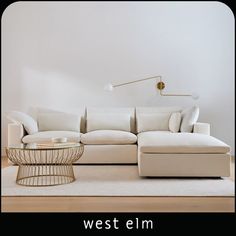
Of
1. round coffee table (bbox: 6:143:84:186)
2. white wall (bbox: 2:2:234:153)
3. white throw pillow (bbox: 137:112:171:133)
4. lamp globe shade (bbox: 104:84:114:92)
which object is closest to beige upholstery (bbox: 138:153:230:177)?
round coffee table (bbox: 6:143:84:186)

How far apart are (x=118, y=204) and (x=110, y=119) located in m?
2.68

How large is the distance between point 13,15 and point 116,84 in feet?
6.95

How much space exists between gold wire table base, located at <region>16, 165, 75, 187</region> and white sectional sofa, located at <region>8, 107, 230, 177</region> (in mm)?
534

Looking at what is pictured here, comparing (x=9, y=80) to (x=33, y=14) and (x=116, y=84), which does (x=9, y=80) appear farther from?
(x=116, y=84)

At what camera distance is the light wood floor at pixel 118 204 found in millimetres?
2873

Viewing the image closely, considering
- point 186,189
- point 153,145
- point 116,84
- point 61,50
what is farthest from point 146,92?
point 186,189

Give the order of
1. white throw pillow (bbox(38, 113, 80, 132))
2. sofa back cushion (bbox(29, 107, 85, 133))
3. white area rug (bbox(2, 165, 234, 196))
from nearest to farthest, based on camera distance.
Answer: white area rug (bbox(2, 165, 234, 196)) → white throw pillow (bbox(38, 113, 80, 132)) → sofa back cushion (bbox(29, 107, 85, 133))

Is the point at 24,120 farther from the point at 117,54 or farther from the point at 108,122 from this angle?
the point at 117,54

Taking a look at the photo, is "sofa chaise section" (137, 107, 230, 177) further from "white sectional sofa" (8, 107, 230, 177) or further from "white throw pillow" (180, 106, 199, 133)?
"white throw pillow" (180, 106, 199, 133)

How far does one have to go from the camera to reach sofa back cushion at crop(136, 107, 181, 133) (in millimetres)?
5582

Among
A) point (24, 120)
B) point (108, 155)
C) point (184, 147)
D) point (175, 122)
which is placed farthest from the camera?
point (175, 122)

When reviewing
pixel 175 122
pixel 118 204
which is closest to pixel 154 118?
Answer: pixel 175 122

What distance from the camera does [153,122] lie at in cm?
560

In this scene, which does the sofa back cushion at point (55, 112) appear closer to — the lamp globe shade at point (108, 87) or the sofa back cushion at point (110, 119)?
the sofa back cushion at point (110, 119)
